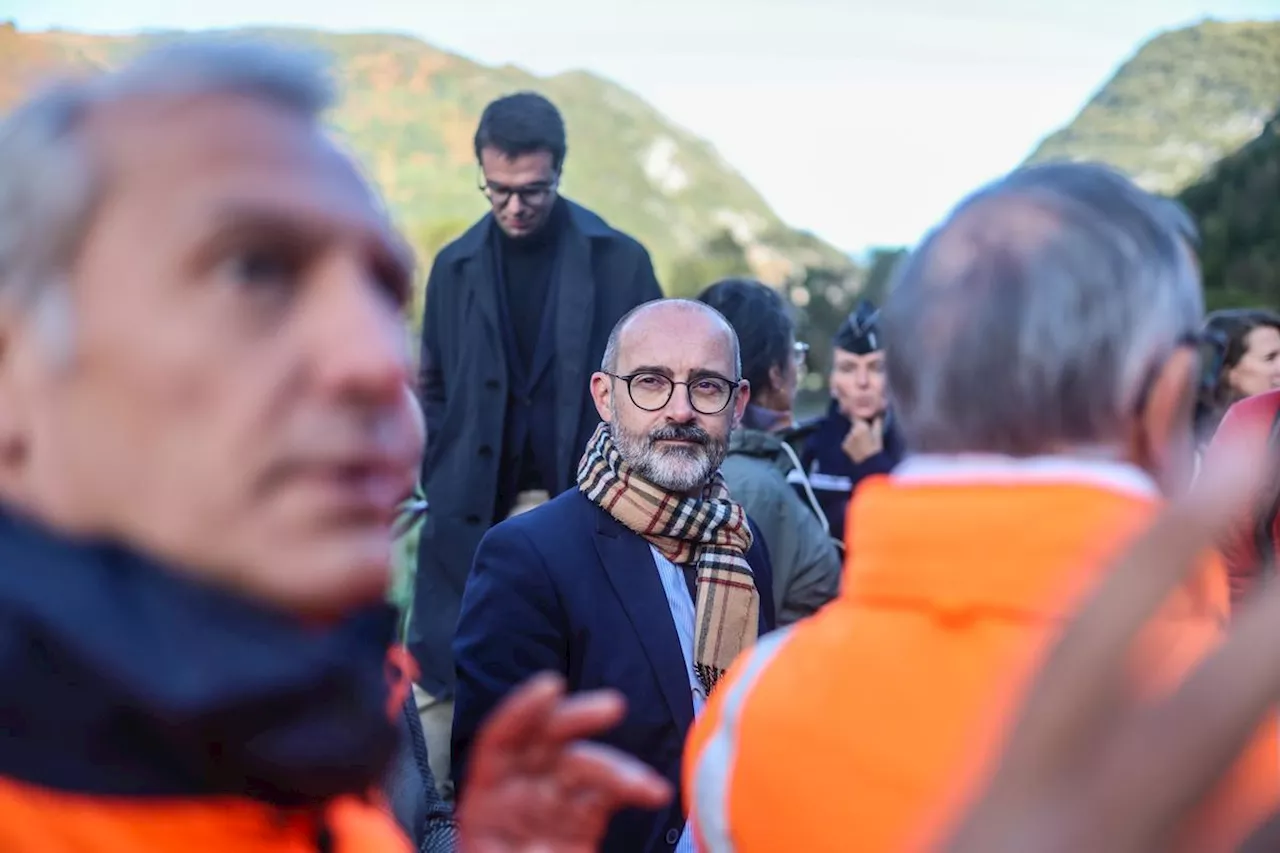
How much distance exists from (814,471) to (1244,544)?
2.43 m

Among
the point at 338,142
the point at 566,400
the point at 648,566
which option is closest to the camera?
the point at 338,142

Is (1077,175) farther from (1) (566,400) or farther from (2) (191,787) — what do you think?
(1) (566,400)

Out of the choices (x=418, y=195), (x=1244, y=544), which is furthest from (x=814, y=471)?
(x=418, y=195)

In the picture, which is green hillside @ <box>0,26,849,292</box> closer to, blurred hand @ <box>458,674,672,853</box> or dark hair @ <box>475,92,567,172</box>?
dark hair @ <box>475,92,567,172</box>

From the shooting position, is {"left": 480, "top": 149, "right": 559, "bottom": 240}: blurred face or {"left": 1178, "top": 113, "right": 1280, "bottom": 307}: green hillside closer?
{"left": 480, "top": 149, "right": 559, "bottom": 240}: blurred face

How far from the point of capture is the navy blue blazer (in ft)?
9.09

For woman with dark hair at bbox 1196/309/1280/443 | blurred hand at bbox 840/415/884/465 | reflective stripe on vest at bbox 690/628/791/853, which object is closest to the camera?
reflective stripe on vest at bbox 690/628/791/853

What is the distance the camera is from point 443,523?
181 inches

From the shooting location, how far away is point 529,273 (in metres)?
4.70

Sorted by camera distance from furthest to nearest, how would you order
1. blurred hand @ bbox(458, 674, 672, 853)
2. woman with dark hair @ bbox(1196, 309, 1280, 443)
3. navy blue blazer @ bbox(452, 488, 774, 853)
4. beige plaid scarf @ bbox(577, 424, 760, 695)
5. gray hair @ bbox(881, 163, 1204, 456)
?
woman with dark hair @ bbox(1196, 309, 1280, 443)
beige plaid scarf @ bbox(577, 424, 760, 695)
navy blue blazer @ bbox(452, 488, 774, 853)
gray hair @ bbox(881, 163, 1204, 456)
blurred hand @ bbox(458, 674, 672, 853)

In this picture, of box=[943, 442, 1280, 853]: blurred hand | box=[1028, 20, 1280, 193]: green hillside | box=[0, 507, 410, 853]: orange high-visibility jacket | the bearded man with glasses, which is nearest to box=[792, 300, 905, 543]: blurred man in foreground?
the bearded man with glasses

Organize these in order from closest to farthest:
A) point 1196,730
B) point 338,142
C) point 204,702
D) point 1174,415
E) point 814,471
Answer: point 1196,730, point 204,702, point 338,142, point 1174,415, point 814,471

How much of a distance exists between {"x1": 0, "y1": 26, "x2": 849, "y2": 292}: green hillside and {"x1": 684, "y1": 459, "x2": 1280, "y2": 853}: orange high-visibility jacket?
32.3 feet

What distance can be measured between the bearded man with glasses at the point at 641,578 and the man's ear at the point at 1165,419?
Answer: 1663 mm
